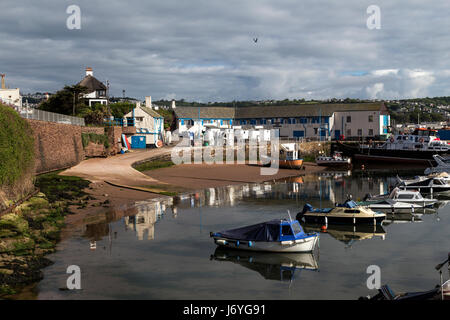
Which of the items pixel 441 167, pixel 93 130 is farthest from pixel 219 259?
pixel 441 167

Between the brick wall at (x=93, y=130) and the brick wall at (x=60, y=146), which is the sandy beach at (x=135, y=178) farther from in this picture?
the brick wall at (x=93, y=130)

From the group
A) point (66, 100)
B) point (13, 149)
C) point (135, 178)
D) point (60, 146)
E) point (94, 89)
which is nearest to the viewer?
point (13, 149)

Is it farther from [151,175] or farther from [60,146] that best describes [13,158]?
[151,175]

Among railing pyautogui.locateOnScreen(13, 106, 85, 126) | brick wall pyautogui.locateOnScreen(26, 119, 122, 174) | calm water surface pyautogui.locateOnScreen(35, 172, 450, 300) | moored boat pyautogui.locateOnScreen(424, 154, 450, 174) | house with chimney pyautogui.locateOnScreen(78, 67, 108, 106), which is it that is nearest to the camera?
calm water surface pyautogui.locateOnScreen(35, 172, 450, 300)

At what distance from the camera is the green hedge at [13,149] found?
27.7m

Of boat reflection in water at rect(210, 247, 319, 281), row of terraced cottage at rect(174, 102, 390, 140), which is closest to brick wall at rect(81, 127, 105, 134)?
row of terraced cottage at rect(174, 102, 390, 140)

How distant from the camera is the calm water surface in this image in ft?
66.5

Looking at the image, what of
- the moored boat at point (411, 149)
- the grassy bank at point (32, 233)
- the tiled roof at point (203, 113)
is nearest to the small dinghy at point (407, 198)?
the grassy bank at point (32, 233)

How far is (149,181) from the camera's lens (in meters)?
50.9

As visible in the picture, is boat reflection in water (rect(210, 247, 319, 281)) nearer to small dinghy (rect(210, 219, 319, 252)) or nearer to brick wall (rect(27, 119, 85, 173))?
small dinghy (rect(210, 219, 319, 252))

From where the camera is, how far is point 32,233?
27.1 meters

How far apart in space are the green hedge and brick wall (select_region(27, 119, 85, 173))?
8.62 m

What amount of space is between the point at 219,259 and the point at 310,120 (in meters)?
92.5
